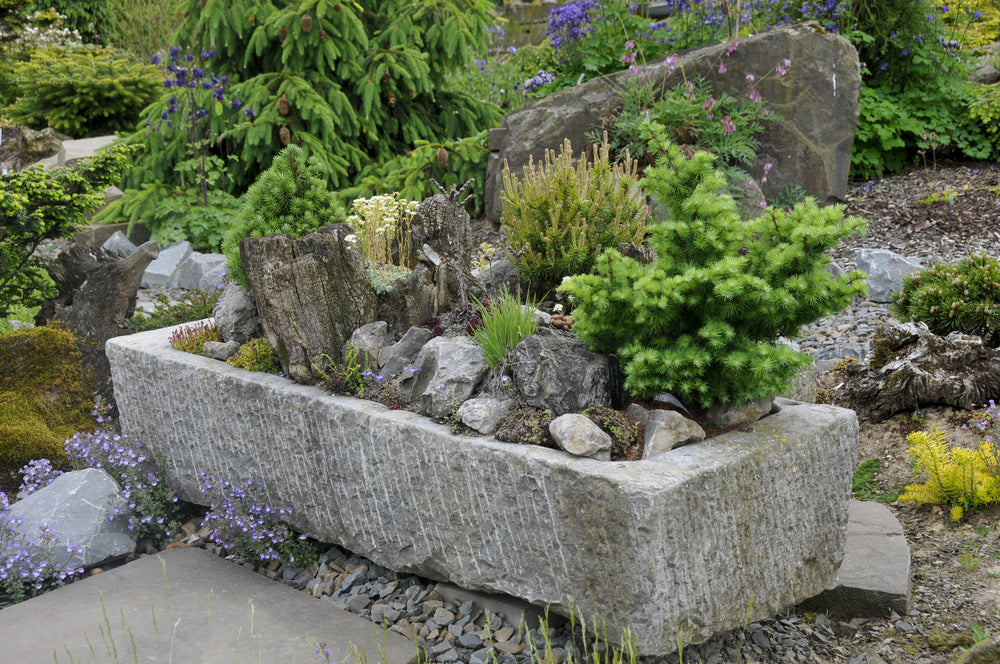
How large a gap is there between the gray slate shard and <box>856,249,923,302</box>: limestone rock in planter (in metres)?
5.85

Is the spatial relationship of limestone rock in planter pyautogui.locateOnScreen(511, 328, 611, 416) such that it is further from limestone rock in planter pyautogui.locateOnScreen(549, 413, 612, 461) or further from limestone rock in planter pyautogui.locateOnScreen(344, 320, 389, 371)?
limestone rock in planter pyautogui.locateOnScreen(344, 320, 389, 371)

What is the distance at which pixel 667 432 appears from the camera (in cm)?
284

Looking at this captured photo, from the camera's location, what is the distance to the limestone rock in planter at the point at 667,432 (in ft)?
9.21

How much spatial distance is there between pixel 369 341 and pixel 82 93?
402 inches

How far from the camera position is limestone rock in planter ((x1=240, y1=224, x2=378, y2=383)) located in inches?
138

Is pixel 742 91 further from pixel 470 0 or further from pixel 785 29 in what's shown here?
pixel 470 0

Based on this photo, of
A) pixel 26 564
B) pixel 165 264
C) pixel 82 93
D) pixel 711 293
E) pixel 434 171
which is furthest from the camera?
pixel 82 93

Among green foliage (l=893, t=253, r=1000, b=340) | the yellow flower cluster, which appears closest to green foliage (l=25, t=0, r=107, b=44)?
the yellow flower cluster

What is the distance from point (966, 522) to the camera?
350 cm

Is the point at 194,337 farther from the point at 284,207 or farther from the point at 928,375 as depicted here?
the point at 928,375

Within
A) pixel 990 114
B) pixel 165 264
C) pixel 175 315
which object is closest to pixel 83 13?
pixel 165 264

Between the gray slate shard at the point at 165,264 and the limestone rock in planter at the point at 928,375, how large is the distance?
19.5ft

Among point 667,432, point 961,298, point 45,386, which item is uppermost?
point 667,432

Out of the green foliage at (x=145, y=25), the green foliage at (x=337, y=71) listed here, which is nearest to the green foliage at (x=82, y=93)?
the green foliage at (x=145, y=25)
